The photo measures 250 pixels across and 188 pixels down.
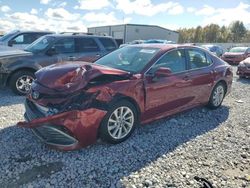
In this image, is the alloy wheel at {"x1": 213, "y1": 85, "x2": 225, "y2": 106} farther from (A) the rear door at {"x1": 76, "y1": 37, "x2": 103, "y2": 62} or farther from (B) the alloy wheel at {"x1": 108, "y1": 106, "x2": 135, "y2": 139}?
(A) the rear door at {"x1": 76, "y1": 37, "x2": 103, "y2": 62}

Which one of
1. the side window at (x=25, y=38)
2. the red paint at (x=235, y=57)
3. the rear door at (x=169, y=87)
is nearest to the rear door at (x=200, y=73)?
the rear door at (x=169, y=87)

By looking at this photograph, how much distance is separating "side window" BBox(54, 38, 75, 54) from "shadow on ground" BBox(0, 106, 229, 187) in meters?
3.70

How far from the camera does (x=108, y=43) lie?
9.02m

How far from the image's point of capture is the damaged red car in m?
3.72

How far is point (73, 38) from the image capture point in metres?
8.26

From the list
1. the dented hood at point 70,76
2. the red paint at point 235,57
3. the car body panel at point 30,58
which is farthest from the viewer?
the red paint at point 235,57

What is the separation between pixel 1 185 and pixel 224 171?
287 cm

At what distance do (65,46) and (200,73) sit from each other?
13.9ft

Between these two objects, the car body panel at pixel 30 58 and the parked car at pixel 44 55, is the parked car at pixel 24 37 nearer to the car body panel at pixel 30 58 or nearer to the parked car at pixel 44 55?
the parked car at pixel 44 55

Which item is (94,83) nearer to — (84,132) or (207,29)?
(84,132)

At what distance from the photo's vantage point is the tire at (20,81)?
7.17 m

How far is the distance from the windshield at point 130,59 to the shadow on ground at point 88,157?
45.5 inches

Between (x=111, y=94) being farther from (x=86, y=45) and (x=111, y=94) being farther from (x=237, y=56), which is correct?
(x=237, y=56)

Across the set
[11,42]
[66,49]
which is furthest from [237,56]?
[11,42]
